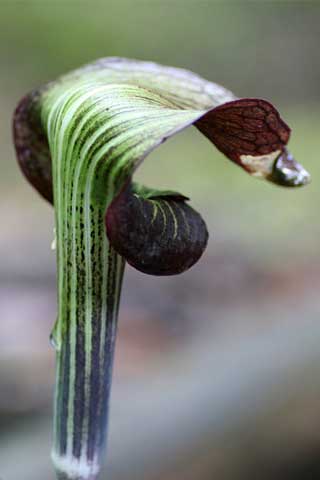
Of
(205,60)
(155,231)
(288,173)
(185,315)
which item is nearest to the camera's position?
(155,231)

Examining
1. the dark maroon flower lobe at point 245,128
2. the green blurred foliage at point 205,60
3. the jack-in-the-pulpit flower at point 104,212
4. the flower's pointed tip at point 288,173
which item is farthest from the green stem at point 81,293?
the green blurred foliage at point 205,60

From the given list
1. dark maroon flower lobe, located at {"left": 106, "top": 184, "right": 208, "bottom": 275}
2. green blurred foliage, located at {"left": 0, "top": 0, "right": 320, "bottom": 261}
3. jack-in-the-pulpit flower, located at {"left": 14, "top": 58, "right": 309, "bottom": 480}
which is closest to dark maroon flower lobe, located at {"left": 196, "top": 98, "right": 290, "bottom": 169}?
jack-in-the-pulpit flower, located at {"left": 14, "top": 58, "right": 309, "bottom": 480}

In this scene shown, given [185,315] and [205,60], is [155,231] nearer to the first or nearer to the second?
[185,315]

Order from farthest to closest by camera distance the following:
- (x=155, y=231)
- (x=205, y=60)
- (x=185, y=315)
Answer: (x=205, y=60) → (x=185, y=315) → (x=155, y=231)

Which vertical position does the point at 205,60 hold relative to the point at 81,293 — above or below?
below

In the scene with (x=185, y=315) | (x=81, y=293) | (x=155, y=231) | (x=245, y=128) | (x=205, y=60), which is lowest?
(x=185, y=315)

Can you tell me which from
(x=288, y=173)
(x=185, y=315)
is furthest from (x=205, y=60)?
(x=288, y=173)

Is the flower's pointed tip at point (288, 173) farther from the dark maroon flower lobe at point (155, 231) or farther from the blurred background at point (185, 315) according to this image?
the blurred background at point (185, 315)
